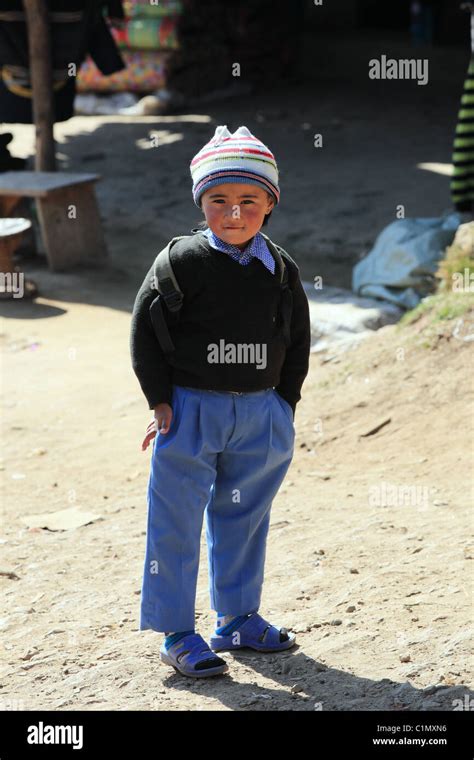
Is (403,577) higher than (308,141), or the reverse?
(308,141)

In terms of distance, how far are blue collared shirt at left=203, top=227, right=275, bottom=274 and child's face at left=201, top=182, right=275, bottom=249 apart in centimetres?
3

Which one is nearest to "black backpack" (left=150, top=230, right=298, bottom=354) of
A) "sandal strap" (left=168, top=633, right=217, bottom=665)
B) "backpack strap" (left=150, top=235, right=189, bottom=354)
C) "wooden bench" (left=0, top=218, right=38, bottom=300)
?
"backpack strap" (left=150, top=235, right=189, bottom=354)

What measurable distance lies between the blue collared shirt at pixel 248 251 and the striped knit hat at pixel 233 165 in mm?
140

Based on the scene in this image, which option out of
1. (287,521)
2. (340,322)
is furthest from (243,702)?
(340,322)

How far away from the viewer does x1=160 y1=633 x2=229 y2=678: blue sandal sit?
3.35 m

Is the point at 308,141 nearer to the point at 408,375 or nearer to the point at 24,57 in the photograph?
the point at 24,57

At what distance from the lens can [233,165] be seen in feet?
10.4

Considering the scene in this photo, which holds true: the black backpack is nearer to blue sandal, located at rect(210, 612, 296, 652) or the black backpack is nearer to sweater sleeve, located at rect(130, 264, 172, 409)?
sweater sleeve, located at rect(130, 264, 172, 409)

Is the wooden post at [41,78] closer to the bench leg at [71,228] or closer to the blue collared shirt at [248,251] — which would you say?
the bench leg at [71,228]

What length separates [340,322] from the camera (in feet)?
24.7

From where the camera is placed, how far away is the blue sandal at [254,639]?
3.55m

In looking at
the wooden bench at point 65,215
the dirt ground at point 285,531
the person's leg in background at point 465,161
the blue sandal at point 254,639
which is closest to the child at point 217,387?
the blue sandal at point 254,639

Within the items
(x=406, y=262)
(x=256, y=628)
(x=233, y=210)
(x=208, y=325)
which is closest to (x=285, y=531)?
(x=256, y=628)

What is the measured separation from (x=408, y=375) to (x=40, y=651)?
3.05 m
